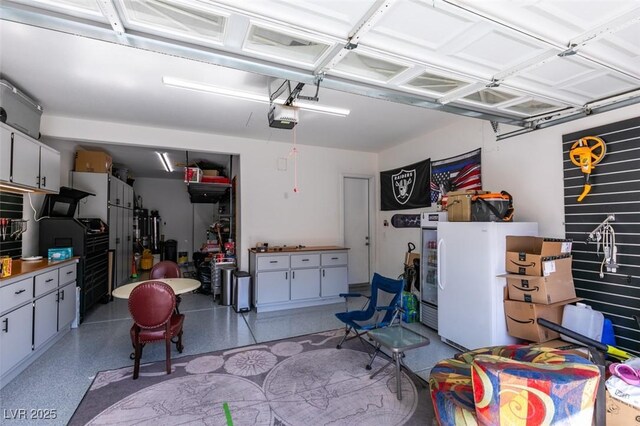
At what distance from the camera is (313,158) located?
19.8 ft

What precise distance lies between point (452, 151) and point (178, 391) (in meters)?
4.69

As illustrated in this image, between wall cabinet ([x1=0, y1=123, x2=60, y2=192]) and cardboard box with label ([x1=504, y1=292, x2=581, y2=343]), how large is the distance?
5.45 metres

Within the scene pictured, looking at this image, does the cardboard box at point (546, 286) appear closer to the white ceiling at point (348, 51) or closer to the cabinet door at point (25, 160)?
the white ceiling at point (348, 51)

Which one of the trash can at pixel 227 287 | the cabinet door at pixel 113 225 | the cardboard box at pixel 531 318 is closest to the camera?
the cardboard box at pixel 531 318

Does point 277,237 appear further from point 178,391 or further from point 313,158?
point 178,391

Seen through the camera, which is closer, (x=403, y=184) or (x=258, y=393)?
(x=258, y=393)

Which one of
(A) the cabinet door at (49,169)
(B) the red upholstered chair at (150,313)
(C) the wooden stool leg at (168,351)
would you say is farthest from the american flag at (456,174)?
(A) the cabinet door at (49,169)

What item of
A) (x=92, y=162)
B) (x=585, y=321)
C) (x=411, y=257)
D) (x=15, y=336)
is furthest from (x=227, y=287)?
(x=585, y=321)

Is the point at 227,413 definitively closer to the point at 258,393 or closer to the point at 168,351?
the point at 258,393

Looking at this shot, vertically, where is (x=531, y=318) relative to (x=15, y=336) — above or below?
above

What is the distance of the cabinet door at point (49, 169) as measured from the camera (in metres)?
3.84

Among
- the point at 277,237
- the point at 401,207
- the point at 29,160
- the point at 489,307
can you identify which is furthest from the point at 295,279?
the point at 29,160

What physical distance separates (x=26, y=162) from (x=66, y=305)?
1.85 meters

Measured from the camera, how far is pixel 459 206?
11.9 feet
